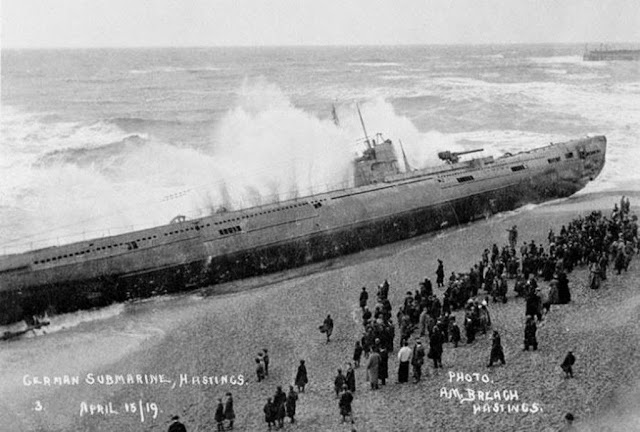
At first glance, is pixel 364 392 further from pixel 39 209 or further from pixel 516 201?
pixel 39 209

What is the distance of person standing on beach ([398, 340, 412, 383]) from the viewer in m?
15.4

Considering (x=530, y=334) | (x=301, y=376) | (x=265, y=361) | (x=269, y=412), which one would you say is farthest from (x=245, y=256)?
(x=530, y=334)

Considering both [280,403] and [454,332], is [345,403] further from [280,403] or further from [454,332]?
[454,332]

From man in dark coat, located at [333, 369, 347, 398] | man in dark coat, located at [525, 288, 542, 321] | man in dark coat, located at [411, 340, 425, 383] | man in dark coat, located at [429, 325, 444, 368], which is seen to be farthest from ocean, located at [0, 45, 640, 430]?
man in dark coat, located at [525, 288, 542, 321]

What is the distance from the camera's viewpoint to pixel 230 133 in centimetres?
5503

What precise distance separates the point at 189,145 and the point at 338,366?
40848 mm

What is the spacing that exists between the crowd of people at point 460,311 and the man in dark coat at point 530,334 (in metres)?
0.03

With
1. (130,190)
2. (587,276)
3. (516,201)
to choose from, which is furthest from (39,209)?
(587,276)

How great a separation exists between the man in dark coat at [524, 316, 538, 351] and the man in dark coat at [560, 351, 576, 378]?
4.53ft

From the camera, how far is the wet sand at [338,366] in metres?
14.0

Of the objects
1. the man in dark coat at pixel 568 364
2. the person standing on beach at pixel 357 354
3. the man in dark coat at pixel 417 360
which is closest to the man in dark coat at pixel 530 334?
the man in dark coat at pixel 568 364

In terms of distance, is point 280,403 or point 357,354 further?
point 357,354

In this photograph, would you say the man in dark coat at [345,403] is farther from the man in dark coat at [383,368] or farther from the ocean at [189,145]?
the ocean at [189,145]

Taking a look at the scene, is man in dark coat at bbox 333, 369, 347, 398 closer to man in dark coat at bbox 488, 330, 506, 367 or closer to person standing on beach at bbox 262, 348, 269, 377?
person standing on beach at bbox 262, 348, 269, 377
